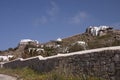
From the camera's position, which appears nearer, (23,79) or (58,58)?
(58,58)

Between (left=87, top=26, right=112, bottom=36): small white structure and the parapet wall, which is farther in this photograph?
(left=87, top=26, right=112, bottom=36): small white structure

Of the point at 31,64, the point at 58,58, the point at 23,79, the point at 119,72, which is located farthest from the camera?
the point at 31,64

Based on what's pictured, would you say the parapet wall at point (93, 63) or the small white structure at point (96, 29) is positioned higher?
the small white structure at point (96, 29)

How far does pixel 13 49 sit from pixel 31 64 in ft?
134

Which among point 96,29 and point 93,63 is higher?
point 96,29

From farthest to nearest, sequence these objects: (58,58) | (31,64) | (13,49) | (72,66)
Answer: (13,49) → (31,64) → (58,58) → (72,66)

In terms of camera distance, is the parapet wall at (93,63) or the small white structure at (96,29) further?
the small white structure at (96,29)

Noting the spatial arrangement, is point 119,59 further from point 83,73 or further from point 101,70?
point 83,73

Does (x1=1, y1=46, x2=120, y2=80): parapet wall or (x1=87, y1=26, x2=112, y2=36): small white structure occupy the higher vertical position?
(x1=87, y1=26, x2=112, y2=36): small white structure

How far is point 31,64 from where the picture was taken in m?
25.7

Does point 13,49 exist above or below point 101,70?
above

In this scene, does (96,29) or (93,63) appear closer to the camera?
(93,63)

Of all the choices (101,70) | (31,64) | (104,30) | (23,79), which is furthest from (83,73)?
(104,30)

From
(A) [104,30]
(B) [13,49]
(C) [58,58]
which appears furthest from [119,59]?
(B) [13,49]
